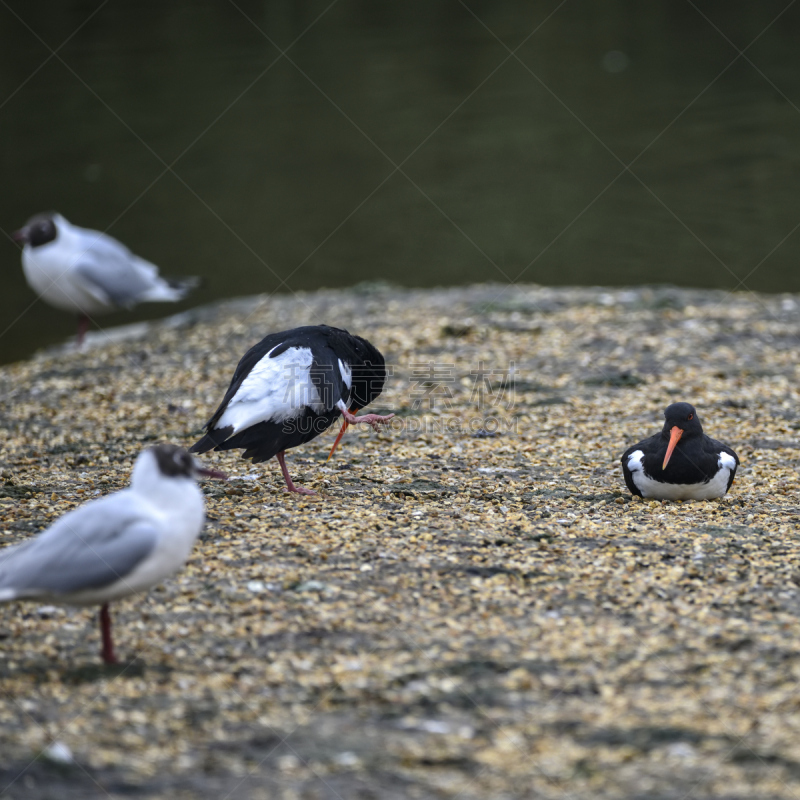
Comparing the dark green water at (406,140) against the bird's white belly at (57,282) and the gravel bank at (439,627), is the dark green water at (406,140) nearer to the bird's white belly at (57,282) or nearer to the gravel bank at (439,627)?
the bird's white belly at (57,282)

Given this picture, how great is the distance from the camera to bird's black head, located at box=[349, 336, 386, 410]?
5270 millimetres

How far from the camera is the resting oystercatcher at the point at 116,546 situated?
2.96 meters

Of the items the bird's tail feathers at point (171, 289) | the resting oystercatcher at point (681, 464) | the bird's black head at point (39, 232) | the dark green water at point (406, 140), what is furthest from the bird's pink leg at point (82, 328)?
the resting oystercatcher at point (681, 464)

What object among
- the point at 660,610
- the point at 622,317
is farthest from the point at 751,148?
the point at 660,610

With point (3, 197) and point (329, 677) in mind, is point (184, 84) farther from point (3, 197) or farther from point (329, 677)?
point (329, 677)

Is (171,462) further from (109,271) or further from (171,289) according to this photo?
(171,289)

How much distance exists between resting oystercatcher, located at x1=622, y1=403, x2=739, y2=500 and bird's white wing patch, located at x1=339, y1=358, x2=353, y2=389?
1.47 m

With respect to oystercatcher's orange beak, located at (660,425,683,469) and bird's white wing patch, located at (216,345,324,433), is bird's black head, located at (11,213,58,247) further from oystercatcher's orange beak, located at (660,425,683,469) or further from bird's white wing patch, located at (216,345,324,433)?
oystercatcher's orange beak, located at (660,425,683,469)

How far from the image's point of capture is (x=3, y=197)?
14.9 meters

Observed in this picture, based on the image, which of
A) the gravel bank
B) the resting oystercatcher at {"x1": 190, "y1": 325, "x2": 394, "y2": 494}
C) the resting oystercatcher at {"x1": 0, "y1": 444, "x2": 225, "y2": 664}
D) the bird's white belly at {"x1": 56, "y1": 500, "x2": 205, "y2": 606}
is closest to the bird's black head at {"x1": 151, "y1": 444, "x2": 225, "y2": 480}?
the resting oystercatcher at {"x1": 0, "y1": 444, "x2": 225, "y2": 664}

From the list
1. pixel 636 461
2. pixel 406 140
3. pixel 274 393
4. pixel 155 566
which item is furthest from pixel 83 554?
pixel 406 140

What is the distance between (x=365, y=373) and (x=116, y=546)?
8.17 ft

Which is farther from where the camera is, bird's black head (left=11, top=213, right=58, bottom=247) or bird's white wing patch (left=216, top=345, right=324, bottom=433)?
bird's black head (left=11, top=213, right=58, bottom=247)

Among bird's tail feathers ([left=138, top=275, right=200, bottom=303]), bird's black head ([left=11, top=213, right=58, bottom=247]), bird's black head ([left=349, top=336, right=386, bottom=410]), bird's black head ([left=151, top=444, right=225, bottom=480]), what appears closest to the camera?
bird's black head ([left=151, top=444, right=225, bottom=480])
